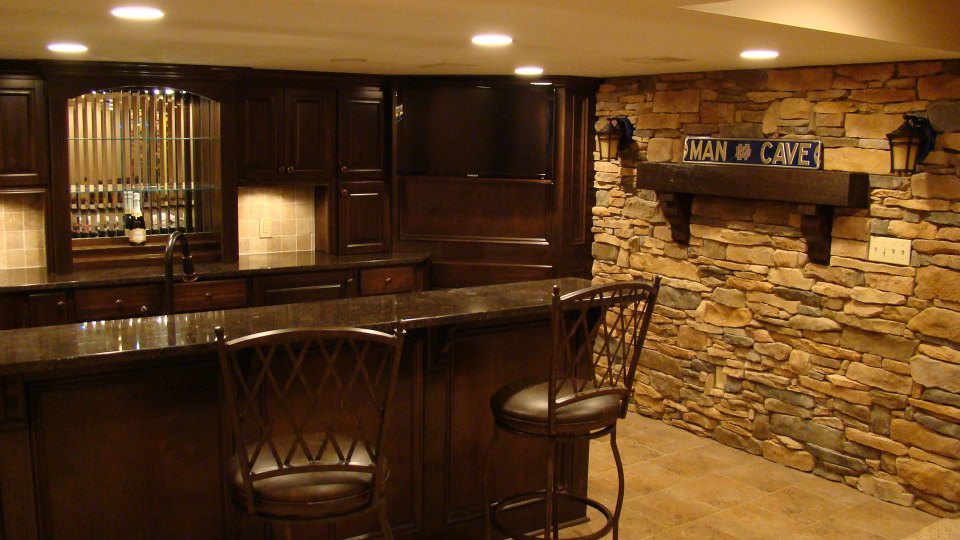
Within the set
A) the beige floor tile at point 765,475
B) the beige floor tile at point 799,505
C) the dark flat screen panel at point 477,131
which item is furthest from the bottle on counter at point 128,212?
the beige floor tile at point 799,505

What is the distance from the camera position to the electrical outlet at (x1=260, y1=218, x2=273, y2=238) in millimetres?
6223

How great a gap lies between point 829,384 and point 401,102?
3267 millimetres

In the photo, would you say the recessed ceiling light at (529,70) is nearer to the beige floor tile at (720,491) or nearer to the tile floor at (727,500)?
the tile floor at (727,500)

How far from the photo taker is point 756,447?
16.6 ft

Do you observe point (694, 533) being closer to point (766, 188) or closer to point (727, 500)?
point (727, 500)

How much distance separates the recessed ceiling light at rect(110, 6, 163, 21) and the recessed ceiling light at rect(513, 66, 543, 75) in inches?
100

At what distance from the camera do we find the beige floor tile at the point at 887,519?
4.09m

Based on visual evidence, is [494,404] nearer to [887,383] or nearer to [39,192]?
[887,383]

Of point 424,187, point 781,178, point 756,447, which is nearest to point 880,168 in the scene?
point 781,178

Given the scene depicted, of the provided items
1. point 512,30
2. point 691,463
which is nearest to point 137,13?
point 512,30

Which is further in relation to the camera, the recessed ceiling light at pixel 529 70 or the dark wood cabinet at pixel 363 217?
the dark wood cabinet at pixel 363 217

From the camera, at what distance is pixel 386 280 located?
19.9 ft

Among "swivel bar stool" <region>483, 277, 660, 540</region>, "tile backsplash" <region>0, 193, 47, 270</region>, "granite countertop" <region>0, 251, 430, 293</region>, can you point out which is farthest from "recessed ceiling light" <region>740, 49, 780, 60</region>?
"tile backsplash" <region>0, 193, 47, 270</region>

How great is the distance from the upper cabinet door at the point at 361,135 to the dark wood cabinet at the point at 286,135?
0.23ft
